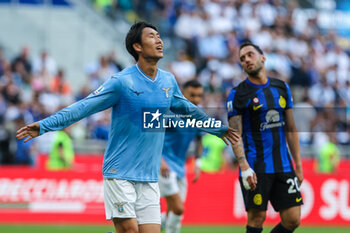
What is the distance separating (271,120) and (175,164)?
2658 millimetres

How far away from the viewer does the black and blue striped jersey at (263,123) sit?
327 inches

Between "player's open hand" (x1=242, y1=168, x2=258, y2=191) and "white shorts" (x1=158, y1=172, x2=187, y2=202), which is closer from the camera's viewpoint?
"player's open hand" (x1=242, y1=168, x2=258, y2=191)

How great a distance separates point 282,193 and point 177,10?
14.8m

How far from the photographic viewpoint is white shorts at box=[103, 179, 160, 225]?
6789mm

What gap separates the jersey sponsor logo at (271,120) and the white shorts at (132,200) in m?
1.98

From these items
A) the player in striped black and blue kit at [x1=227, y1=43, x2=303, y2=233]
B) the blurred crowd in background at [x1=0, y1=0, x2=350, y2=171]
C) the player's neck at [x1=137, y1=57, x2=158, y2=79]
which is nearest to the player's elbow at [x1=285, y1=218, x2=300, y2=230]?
the player in striped black and blue kit at [x1=227, y1=43, x2=303, y2=233]

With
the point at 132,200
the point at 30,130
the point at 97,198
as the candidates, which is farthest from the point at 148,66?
the point at 97,198

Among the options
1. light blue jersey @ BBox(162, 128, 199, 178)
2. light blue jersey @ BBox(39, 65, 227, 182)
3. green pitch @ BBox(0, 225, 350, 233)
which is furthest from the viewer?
green pitch @ BBox(0, 225, 350, 233)

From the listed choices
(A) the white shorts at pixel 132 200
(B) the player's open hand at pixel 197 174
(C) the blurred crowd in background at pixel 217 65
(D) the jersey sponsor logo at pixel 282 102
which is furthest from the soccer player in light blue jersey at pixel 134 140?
(C) the blurred crowd in background at pixel 217 65

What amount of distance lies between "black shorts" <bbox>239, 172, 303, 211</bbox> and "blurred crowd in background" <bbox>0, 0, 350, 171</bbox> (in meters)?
9.54

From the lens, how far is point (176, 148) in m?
10.6

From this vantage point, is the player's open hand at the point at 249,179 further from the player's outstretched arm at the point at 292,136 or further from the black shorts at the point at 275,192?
the player's outstretched arm at the point at 292,136

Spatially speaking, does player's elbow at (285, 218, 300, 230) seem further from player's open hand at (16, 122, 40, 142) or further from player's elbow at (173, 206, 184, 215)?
player's open hand at (16, 122, 40, 142)

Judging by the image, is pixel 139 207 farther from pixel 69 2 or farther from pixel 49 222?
pixel 69 2
